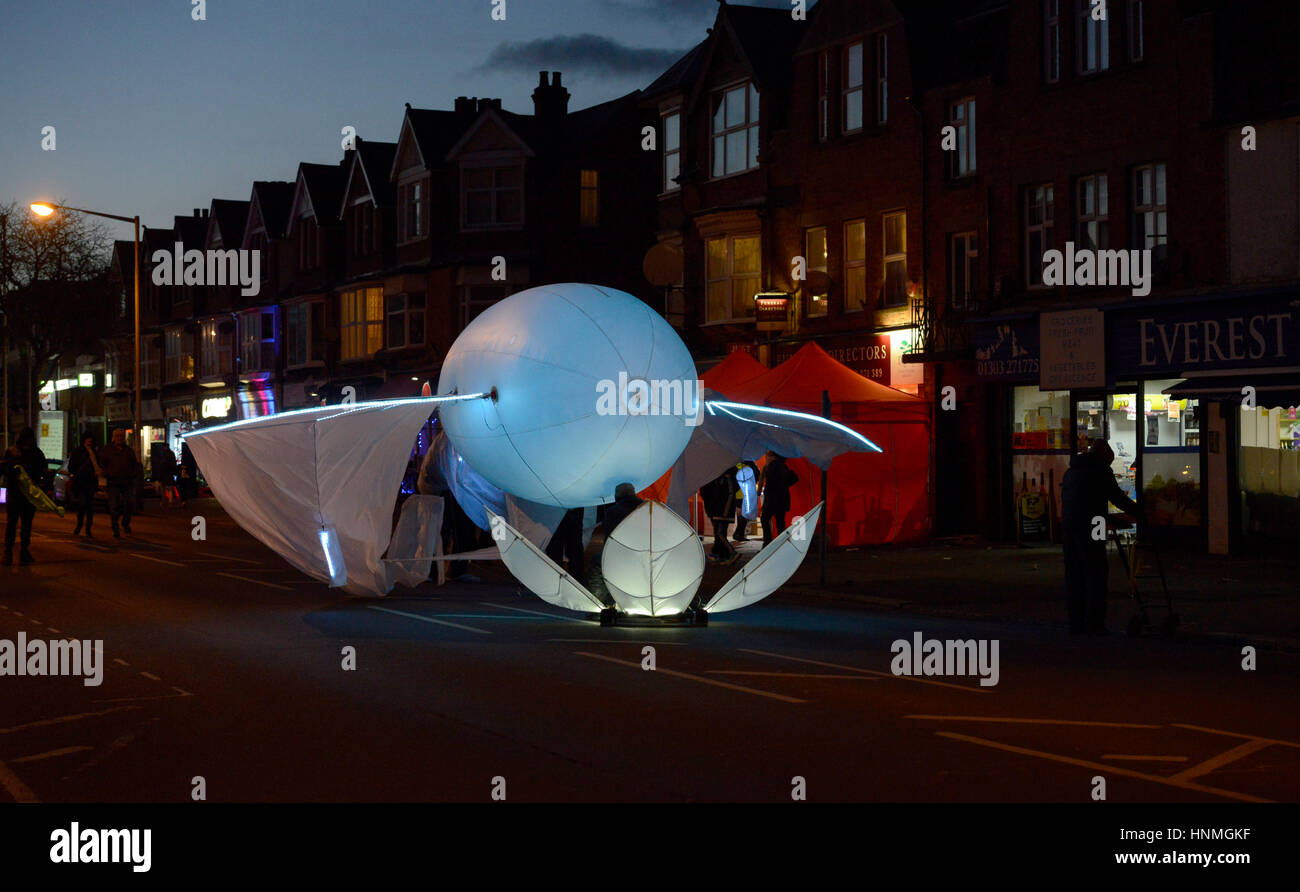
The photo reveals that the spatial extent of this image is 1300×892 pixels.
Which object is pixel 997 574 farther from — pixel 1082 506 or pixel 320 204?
pixel 320 204

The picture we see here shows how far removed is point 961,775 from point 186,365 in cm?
6520

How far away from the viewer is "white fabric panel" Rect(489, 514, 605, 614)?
13523mm

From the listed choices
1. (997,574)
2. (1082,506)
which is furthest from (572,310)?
(997,574)

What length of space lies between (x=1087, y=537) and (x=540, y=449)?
5.21 meters

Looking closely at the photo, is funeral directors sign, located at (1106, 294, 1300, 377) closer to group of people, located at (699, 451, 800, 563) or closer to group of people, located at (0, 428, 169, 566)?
group of people, located at (699, 451, 800, 563)

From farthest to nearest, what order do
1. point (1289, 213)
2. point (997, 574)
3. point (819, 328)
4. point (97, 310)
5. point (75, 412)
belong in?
point (75, 412) < point (97, 310) < point (819, 328) < point (1289, 213) < point (997, 574)

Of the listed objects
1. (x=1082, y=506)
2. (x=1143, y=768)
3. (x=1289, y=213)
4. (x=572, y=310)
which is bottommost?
(x=1143, y=768)

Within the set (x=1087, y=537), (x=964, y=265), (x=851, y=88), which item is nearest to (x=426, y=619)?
(x=1087, y=537)

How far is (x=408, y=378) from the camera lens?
160ft

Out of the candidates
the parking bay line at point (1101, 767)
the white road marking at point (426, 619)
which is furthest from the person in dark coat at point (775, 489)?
the parking bay line at point (1101, 767)

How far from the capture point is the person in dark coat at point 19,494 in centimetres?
2138

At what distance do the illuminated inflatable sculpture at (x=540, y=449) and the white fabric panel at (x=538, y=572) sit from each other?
0.02 m

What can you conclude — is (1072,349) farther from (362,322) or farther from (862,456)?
(362,322)

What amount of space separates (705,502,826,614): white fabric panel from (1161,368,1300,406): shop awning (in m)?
9.02
